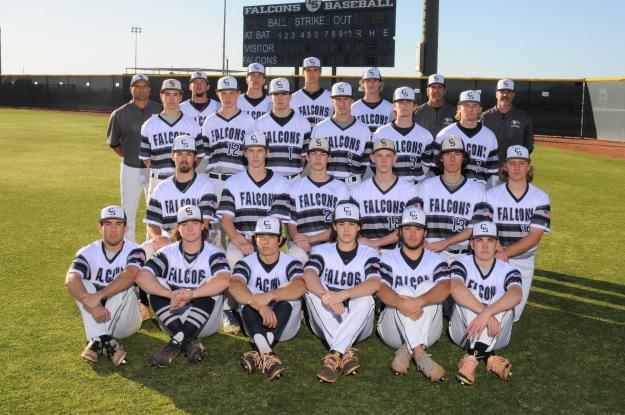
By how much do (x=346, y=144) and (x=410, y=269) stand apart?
2.27 m

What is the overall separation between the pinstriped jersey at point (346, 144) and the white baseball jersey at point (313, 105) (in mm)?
1263

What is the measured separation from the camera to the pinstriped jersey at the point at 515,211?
6730mm

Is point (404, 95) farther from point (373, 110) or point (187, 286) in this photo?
point (187, 286)

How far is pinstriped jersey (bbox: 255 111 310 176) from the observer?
7875 millimetres

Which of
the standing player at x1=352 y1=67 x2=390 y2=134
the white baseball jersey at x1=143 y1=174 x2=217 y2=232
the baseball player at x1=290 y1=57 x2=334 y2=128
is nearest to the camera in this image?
the white baseball jersey at x1=143 y1=174 x2=217 y2=232

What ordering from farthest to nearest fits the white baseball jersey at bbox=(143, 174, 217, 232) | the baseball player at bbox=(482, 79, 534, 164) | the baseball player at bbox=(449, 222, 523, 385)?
1. the baseball player at bbox=(482, 79, 534, 164)
2. the white baseball jersey at bbox=(143, 174, 217, 232)
3. the baseball player at bbox=(449, 222, 523, 385)

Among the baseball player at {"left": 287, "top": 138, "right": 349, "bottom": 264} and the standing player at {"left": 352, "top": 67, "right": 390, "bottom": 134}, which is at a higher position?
the standing player at {"left": 352, "top": 67, "right": 390, "bottom": 134}

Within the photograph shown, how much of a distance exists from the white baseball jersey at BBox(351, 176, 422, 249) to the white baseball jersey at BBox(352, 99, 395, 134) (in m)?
1.99

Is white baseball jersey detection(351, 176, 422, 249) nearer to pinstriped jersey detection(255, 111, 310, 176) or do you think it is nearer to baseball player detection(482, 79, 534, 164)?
pinstriped jersey detection(255, 111, 310, 176)

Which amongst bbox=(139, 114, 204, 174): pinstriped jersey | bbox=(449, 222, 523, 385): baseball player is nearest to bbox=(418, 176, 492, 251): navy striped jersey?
bbox=(449, 222, 523, 385): baseball player

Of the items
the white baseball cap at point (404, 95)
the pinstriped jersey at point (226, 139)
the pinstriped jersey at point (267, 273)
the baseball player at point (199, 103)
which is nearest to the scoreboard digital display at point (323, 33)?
the baseball player at point (199, 103)

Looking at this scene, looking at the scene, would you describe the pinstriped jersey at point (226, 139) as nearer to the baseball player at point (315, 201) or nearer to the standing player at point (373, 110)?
the baseball player at point (315, 201)

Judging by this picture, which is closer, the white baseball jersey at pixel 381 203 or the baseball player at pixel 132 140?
the white baseball jersey at pixel 381 203

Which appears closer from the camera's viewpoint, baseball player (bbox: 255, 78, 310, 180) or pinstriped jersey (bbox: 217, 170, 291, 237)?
pinstriped jersey (bbox: 217, 170, 291, 237)
